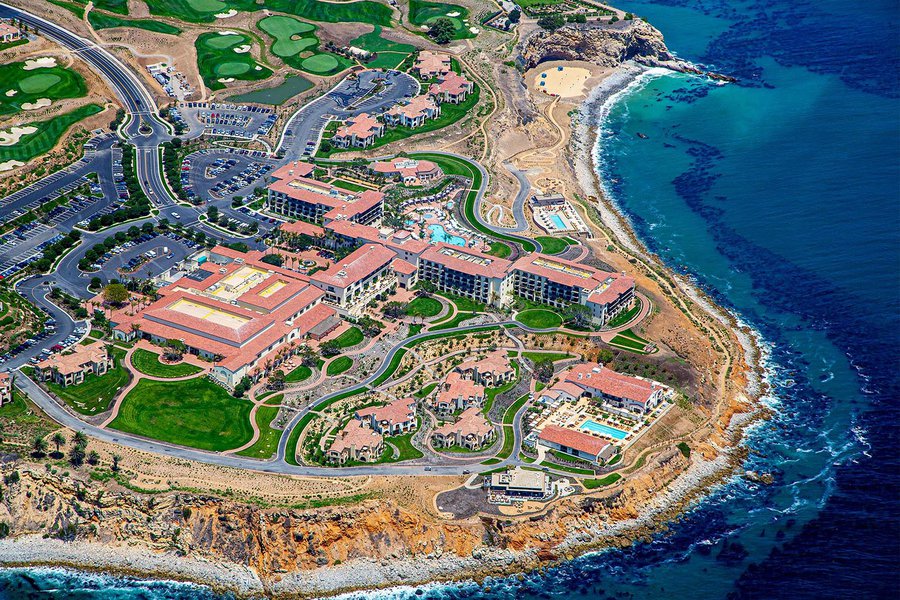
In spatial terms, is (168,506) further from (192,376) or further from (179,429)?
(192,376)

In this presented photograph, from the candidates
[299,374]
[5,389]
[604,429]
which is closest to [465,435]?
[604,429]

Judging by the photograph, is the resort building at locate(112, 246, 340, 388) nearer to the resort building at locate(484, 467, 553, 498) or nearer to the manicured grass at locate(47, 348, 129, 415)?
the manicured grass at locate(47, 348, 129, 415)

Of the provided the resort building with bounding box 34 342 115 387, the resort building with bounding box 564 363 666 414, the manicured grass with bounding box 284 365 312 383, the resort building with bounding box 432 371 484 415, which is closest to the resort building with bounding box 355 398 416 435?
the resort building with bounding box 432 371 484 415

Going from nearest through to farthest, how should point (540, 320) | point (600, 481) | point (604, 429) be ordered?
point (600, 481)
point (604, 429)
point (540, 320)

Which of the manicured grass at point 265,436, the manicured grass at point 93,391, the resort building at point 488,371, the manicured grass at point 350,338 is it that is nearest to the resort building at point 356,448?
the manicured grass at point 265,436

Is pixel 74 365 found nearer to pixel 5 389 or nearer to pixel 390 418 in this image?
pixel 5 389

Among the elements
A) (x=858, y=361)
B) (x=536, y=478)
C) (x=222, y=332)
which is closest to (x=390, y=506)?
(x=536, y=478)
